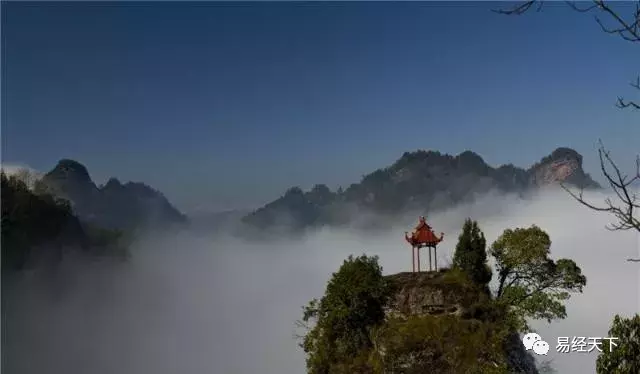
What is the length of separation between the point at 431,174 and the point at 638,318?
4497 inches

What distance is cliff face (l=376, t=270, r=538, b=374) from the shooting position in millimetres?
15203

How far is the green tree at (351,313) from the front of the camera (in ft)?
55.1

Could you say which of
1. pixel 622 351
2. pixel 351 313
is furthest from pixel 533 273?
pixel 622 351

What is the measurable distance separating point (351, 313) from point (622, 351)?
34.9 feet

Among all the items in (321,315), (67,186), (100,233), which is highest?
(67,186)

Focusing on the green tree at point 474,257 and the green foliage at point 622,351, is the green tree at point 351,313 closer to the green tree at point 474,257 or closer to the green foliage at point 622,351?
the green tree at point 474,257

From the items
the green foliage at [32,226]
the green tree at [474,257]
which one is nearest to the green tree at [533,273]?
the green tree at [474,257]

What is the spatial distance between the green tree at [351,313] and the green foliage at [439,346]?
92cm

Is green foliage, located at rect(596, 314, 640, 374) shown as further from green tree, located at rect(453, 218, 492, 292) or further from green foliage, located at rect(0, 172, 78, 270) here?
green foliage, located at rect(0, 172, 78, 270)

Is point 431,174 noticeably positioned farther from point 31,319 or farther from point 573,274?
point 573,274

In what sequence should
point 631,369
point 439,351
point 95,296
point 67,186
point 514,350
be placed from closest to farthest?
1. point 631,369
2. point 439,351
3. point 514,350
4. point 95,296
5. point 67,186

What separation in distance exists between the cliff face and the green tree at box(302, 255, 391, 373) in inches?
20.0

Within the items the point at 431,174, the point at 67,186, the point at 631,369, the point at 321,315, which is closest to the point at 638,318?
the point at 631,369

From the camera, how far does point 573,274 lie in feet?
59.6
